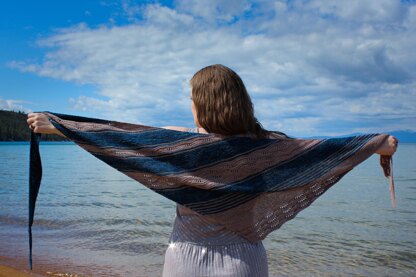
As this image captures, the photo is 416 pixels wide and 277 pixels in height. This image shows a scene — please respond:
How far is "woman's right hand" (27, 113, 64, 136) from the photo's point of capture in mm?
1941

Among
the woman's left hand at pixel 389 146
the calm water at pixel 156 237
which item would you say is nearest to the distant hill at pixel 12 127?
the calm water at pixel 156 237

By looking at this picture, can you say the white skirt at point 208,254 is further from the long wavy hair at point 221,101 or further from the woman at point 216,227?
A: the long wavy hair at point 221,101

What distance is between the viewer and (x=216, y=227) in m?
1.77

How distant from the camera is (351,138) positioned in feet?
6.52

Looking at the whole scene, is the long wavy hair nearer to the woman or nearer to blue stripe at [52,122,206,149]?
the woman

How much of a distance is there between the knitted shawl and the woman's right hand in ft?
0.10

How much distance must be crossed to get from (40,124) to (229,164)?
36.4 inches

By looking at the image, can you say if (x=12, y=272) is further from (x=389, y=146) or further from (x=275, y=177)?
(x=389, y=146)

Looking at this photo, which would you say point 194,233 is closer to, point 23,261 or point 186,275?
point 186,275

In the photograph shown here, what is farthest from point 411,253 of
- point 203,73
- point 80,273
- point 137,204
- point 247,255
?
point 137,204

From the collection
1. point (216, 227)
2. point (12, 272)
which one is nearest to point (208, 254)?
point (216, 227)

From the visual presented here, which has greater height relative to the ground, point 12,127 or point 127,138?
point 12,127

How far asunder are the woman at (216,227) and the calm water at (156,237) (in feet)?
10.9

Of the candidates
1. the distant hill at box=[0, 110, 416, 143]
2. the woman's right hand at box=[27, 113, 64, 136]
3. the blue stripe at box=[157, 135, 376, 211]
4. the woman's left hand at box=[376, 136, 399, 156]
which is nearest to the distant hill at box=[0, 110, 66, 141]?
the distant hill at box=[0, 110, 416, 143]
